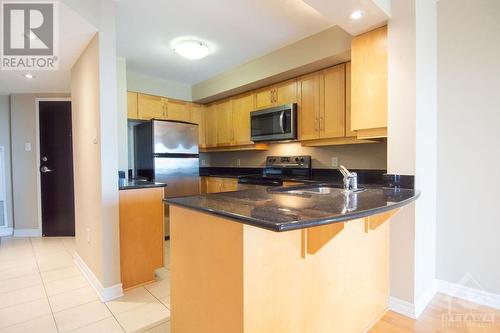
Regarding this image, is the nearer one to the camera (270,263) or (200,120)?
(270,263)

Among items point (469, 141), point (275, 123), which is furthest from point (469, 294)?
point (275, 123)

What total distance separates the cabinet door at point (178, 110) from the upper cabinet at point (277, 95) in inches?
53.7

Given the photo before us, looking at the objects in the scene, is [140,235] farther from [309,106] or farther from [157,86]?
[157,86]

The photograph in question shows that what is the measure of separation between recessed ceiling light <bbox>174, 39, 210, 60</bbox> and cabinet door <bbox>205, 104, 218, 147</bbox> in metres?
1.63

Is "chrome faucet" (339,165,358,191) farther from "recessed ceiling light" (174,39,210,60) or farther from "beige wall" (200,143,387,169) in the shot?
"recessed ceiling light" (174,39,210,60)

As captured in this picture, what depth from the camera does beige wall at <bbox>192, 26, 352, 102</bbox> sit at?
2.60m

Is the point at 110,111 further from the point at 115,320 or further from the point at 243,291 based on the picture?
the point at 243,291

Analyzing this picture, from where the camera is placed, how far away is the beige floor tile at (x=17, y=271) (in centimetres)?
262

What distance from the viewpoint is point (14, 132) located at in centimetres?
409

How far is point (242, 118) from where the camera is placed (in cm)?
400

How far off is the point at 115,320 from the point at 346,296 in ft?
5.26

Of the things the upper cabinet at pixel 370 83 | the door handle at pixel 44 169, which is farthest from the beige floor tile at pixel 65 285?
the upper cabinet at pixel 370 83

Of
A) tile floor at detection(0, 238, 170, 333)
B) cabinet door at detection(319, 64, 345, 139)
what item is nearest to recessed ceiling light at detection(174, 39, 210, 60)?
cabinet door at detection(319, 64, 345, 139)

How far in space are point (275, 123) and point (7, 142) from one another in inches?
165
